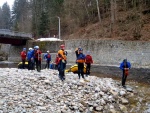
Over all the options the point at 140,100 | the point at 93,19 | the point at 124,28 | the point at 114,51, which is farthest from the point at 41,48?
the point at 140,100

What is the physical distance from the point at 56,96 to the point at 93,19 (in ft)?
153

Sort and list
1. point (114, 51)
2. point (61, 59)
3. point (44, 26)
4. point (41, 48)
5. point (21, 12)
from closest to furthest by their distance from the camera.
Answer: point (61, 59)
point (114, 51)
point (41, 48)
point (44, 26)
point (21, 12)

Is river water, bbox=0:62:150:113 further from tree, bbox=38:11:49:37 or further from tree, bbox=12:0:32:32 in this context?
tree, bbox=12:0:32:32

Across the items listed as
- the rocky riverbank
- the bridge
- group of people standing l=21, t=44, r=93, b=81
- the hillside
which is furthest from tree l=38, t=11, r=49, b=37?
the rocky riverbank

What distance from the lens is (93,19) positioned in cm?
5881

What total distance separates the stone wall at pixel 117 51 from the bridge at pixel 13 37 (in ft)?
50.4

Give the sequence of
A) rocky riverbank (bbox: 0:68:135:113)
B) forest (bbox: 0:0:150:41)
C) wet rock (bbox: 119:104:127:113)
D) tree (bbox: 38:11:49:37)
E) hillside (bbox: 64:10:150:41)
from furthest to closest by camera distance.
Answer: tree (bbox: 38:11:49:37) → forest (bbox: 0:0:150:41) → hillside (bbox: 64:10:150:41) → wet rock (bbox: 119:104:127:113) → rocky riverbank (bbox: 0:68:135:113)

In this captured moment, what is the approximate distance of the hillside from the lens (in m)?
40.0

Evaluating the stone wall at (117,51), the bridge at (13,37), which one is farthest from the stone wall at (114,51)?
the bridge at (13,37)

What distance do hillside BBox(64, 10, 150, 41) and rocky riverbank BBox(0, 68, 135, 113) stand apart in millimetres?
23791

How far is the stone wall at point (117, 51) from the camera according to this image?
34531 millimetres

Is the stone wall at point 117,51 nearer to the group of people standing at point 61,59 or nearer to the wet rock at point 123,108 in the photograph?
the group of people standing at point 61,59

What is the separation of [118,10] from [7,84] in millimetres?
42424

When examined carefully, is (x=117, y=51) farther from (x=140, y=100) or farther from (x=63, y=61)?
(x=63, y=61)
